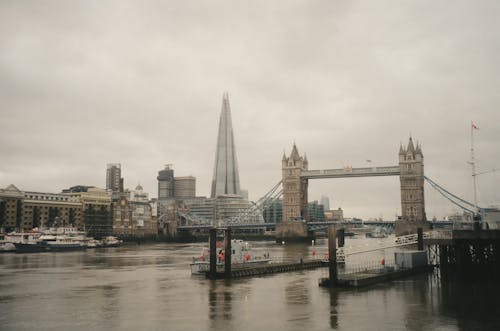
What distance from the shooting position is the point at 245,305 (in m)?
31.9

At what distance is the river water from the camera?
86.6 feet

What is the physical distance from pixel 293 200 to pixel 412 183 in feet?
129

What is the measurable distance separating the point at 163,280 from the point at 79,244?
246 ft

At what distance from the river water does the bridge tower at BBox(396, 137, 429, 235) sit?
117 meters

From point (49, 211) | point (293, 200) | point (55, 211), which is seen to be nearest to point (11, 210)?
point (49, 211)

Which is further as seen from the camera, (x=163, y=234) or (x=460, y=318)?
(x=163, y=234)

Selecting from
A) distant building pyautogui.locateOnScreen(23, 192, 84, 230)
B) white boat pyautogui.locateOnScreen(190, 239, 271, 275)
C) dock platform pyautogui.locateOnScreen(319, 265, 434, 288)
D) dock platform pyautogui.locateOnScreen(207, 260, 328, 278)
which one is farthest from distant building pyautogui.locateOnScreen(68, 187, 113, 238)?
dock platform pyautogui.locateOnScreen(319, 265, 434, 288)

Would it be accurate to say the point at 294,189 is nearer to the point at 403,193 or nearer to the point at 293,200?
the point at 293,200

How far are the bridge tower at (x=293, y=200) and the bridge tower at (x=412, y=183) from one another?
3233cm

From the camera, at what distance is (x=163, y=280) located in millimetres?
47188

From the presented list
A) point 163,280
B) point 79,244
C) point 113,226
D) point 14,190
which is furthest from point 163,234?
point 163,280

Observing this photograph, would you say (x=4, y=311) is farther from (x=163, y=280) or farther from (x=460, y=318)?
(x=460, y=318)

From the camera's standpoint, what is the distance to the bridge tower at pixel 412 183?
159 meters

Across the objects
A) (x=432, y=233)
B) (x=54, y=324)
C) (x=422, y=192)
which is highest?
(x=422, y=192)
